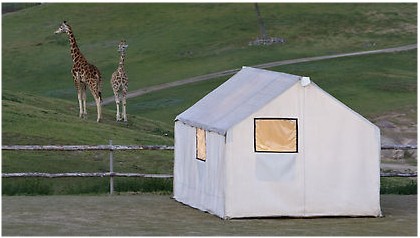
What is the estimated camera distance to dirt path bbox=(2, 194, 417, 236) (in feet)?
62.1

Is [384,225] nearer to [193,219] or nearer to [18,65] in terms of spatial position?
[193,219]

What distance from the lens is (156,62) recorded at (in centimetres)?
7088

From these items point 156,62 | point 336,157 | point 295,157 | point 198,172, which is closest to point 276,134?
point 295,157

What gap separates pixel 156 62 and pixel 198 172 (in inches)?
1932

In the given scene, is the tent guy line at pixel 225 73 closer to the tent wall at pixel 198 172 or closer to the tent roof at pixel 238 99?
the tent wall at pixel 198 172

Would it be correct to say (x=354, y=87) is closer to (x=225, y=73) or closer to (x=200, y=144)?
(x=225, y=73)

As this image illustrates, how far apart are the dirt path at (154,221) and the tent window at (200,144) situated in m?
0.93

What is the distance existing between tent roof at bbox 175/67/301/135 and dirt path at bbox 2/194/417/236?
5.00ft

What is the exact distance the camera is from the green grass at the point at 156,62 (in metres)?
→ 30.8

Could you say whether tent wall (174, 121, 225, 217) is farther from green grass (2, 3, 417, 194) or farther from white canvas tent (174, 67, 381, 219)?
green grass (2, 3, 417, 194)

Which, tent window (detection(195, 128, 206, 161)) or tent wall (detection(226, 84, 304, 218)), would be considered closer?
tent wall (detection(226, 84, 304, 218))

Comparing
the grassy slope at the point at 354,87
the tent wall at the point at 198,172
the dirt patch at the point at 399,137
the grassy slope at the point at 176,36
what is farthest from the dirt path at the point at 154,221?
the grassy slope at the point at 176,36

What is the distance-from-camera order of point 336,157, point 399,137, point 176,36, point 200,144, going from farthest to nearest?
point 176,36
point 399,137
point 200,144
point 336,157

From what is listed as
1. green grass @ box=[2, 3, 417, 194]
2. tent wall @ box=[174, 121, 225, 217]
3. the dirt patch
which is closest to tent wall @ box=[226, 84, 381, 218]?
tent wall @ box=[174, 121, 225, 217]
